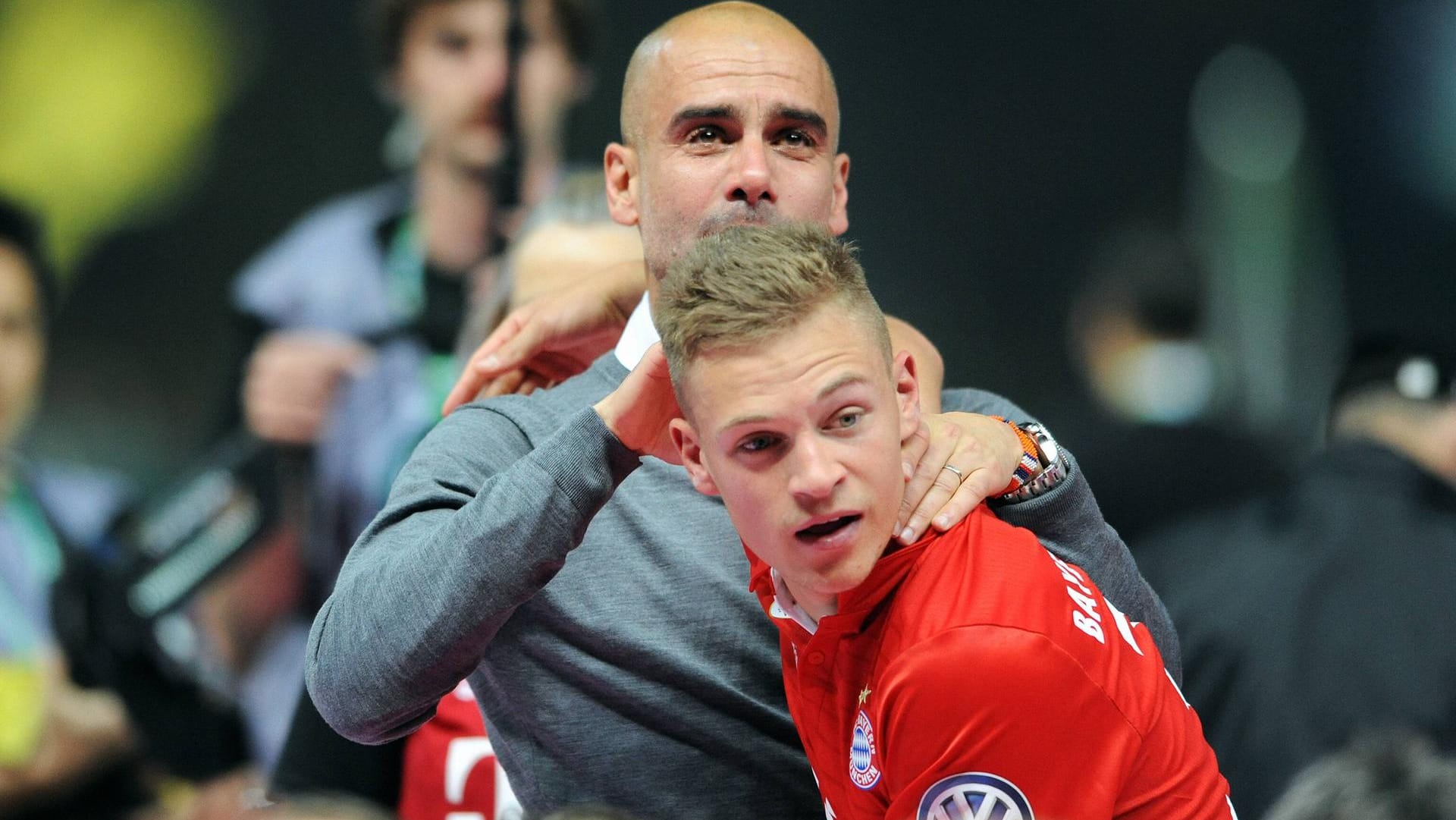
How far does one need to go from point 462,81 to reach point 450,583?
7.95 ft

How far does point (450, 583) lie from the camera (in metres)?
1.52

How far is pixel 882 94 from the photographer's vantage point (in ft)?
12.7

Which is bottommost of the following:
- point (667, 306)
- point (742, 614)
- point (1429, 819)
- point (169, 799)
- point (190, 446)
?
point (169, 799)

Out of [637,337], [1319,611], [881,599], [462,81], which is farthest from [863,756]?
[462,81]

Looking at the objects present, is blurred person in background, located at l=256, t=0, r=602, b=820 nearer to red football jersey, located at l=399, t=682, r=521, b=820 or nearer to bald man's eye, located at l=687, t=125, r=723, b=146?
red football jersey, located at l=399, t=682, r=521, b=820

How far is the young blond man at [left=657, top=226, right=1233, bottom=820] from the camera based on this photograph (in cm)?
132

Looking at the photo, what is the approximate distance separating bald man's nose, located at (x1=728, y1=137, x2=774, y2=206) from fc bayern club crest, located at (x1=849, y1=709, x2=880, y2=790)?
64cm

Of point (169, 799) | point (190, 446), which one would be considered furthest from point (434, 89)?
point (169, 799)

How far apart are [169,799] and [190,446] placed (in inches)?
31.9

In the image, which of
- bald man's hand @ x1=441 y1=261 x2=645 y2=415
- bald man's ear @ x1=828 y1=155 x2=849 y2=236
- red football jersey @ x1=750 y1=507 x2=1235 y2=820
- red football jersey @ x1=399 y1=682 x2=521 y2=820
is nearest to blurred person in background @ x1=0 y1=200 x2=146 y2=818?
red football jersey @ x1=399 y1=682 x2=521 y2=820

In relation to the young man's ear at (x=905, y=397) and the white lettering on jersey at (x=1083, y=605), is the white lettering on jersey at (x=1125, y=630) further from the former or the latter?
the young man's ear at (x=905, y=397)

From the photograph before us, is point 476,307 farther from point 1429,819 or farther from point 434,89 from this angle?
point 1429,819

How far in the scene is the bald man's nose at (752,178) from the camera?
5.90 feet

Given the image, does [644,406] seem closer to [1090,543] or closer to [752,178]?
[752,178]
